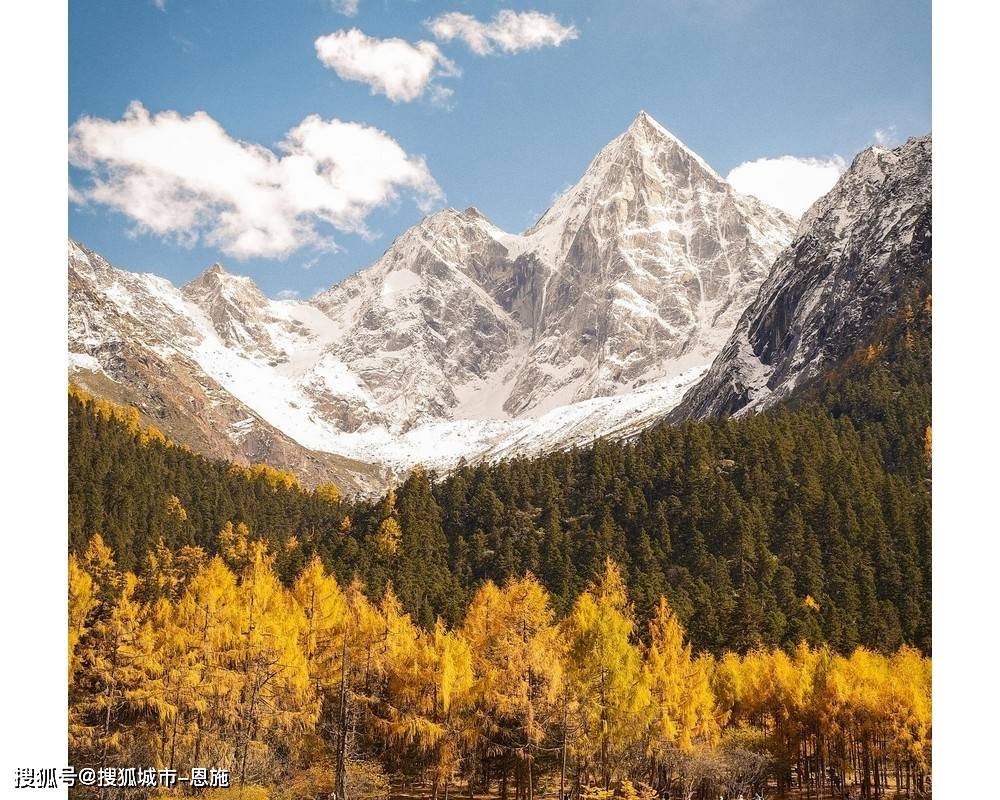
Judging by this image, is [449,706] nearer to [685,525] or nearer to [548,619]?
[548,619]

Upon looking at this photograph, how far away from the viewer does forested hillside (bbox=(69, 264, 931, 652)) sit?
82.9 m

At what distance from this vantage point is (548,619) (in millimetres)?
42500

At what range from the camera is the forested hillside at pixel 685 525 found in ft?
272

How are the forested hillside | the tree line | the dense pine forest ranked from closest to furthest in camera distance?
the tree line
the dense pine forest
the forested hillside

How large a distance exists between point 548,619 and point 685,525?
63.9 m

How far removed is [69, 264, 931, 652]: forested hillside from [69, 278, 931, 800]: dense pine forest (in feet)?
1.23

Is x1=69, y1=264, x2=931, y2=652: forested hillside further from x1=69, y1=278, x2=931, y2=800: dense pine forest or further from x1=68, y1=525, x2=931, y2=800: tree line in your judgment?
x1=68, y1=525, x2=931, y2=800: tree line

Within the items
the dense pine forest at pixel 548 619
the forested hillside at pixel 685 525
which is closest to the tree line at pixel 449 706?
the dense pine forest at pixel 548 619

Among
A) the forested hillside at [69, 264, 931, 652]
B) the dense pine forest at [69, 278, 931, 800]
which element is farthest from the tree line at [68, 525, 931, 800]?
the forested hillside at [69, 264, 931, 652]

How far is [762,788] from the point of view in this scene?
182ft

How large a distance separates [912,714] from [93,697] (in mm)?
47189

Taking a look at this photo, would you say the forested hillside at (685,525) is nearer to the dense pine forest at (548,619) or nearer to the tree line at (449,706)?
the dense pine forest at (548,619)
